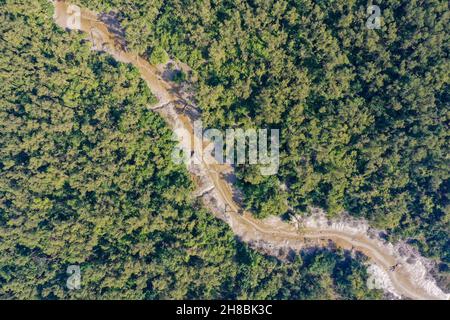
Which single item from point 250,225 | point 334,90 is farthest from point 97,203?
point 334,90

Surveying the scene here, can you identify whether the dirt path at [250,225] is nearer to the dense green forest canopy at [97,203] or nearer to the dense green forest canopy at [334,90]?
the dense green forest canopy at [97,203]

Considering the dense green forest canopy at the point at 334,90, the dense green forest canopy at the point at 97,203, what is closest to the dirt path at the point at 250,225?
the dense green forest canopy at the point at 97,203

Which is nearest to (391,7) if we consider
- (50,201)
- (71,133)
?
(71,133)

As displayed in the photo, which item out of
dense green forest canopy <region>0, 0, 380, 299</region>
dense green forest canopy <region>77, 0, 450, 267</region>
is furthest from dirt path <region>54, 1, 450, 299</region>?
dense green forest canopy <region>77, 0, 450, 267</region>

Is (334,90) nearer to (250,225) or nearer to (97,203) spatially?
(250,225)

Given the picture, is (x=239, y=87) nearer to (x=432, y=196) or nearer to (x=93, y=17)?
(x=93, y=17)

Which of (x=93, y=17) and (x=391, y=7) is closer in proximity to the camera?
(x=391, y=7)

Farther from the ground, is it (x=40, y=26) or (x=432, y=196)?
(x=40, y=26)
